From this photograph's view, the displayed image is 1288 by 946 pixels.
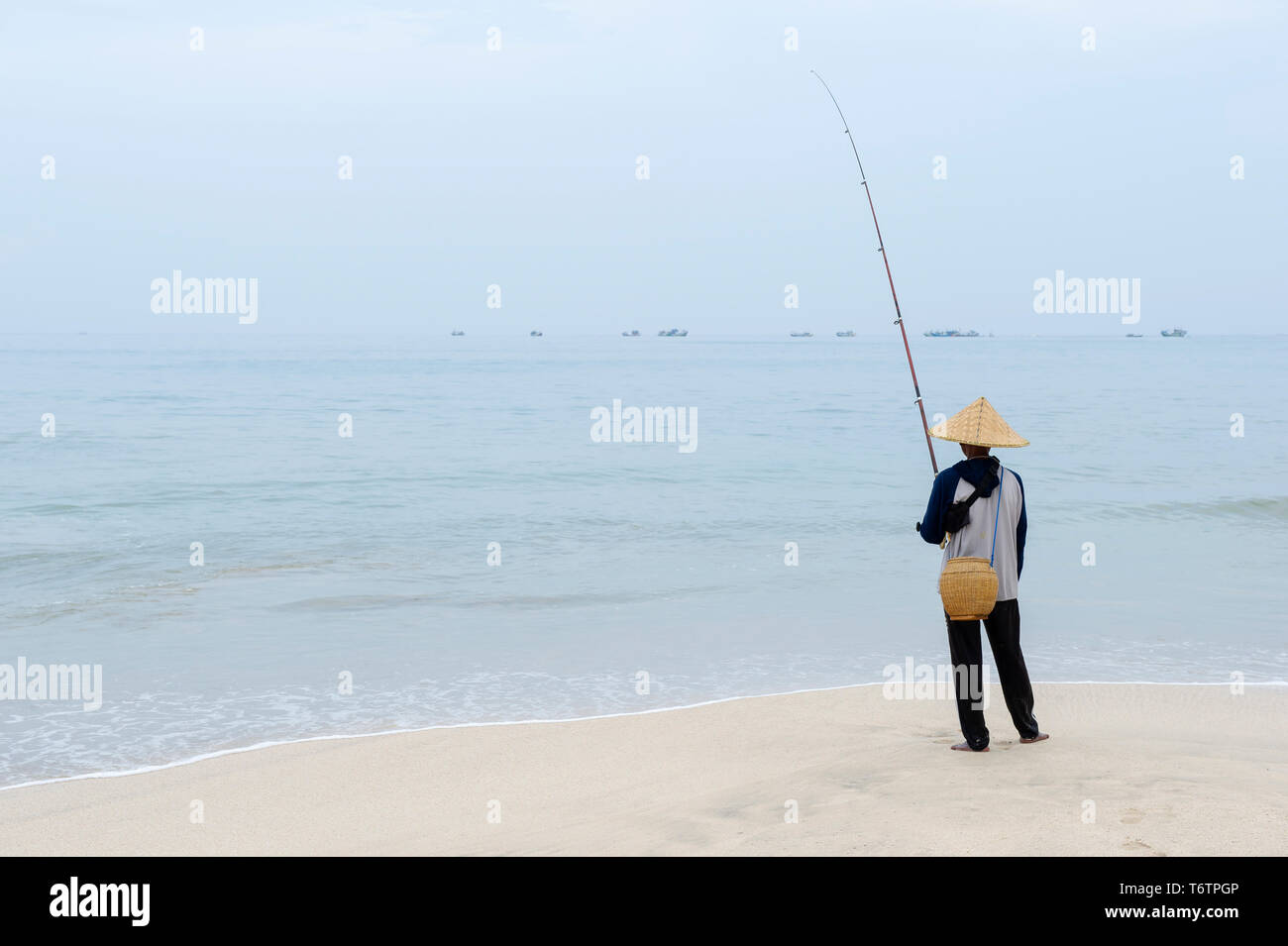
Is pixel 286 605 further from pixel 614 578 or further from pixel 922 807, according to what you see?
pixel 922 807

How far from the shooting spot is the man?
479 cm

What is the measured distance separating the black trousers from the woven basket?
10cm

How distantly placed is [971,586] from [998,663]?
505 mm

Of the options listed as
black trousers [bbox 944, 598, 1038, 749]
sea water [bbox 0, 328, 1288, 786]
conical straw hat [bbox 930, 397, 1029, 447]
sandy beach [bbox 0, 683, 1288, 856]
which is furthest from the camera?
sea water [bbox 0, 328, 1288, 786]

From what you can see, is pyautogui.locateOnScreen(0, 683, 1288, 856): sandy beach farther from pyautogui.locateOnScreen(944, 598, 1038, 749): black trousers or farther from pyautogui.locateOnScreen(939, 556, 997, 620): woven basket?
pyautogui.locateOnScreen(939, 556, 997, 620): woven basket

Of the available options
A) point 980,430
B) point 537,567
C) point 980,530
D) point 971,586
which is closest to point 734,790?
point 971,586

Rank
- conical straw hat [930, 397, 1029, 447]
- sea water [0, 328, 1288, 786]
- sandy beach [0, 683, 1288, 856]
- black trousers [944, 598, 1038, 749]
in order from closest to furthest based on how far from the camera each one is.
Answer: sandy beach [0, 683, 1288, 856] < conical straw hat [930, 397, 1029, 447] < black trousers [944, 598, 1038, 749] < sea water [0, 328, 1288, 786]

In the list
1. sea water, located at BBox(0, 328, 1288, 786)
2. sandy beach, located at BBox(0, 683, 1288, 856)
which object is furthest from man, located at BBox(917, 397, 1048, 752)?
Answer: sea water, located at BBox(0, 328, 1288, 786)

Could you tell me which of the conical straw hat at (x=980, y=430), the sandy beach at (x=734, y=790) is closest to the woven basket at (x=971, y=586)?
the conical straw hat at (x=980, y=430)

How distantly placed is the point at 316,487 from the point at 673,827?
42.5ft

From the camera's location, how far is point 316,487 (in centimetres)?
1617

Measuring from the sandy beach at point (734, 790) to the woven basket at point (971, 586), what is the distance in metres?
0.64

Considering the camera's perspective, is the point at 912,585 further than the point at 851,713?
Yes
